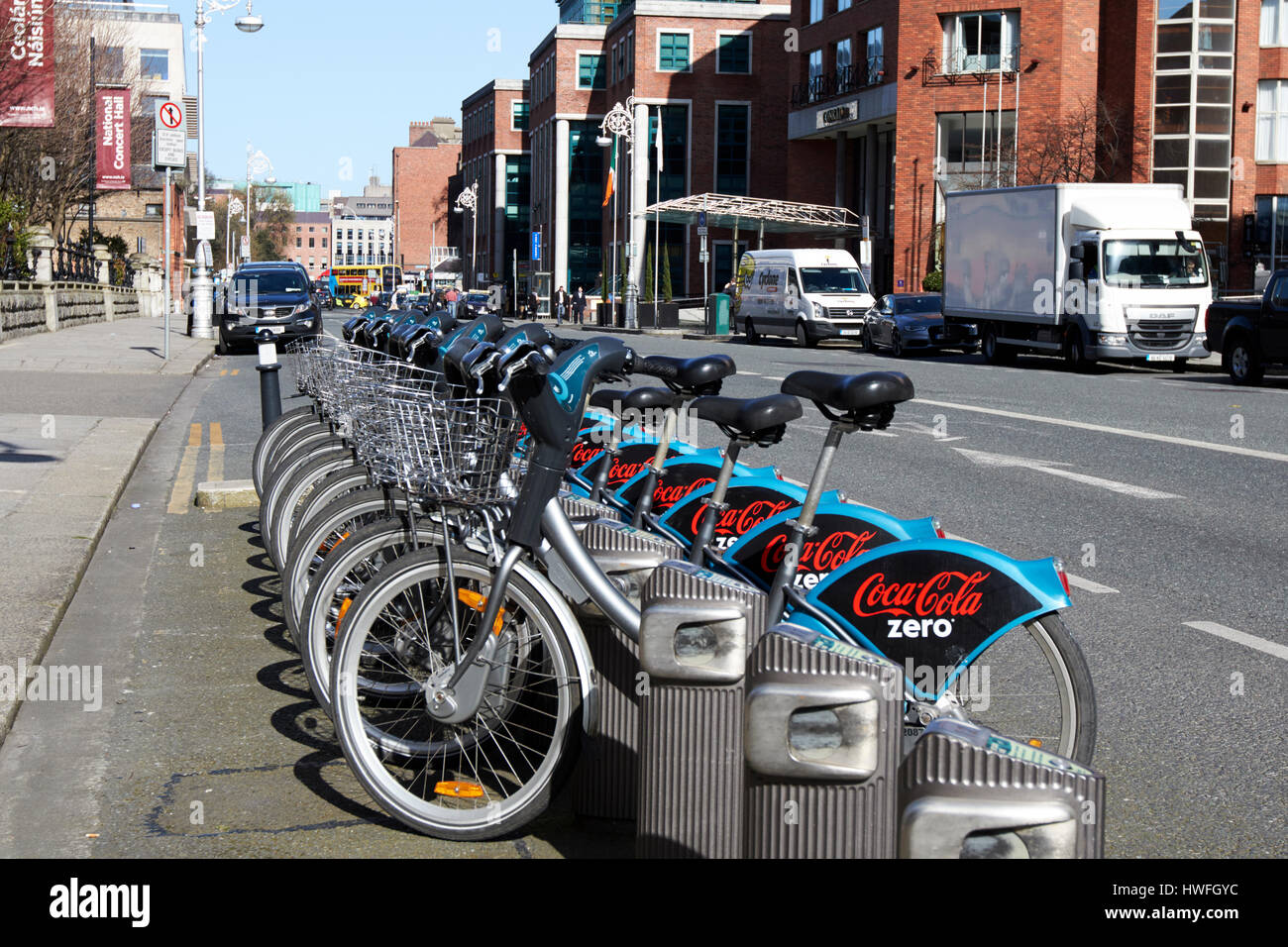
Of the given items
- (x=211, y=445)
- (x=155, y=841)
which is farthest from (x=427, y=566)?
(x=211, y=445)

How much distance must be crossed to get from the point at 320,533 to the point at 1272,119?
54.1m

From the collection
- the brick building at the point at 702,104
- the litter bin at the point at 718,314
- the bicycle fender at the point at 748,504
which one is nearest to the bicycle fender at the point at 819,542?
the bicycle fender at the point at 748,504

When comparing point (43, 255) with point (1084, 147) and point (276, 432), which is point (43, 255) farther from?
point (1084, 147)

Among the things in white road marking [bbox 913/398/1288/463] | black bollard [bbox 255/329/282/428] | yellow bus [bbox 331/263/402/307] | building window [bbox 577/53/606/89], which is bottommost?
white road marking [bbox 913/398/1288/463]

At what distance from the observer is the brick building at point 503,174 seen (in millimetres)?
108000

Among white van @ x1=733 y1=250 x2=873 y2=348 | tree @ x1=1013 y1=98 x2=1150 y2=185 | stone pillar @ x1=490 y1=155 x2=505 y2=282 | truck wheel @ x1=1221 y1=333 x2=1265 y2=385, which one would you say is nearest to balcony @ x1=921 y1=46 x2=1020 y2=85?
tree @ x1=1013 y1=98 x2=1150 y2=185

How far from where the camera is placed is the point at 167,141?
26922 millimetres

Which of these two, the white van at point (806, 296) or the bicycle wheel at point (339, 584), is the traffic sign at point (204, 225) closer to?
the white van at point (806, 296)

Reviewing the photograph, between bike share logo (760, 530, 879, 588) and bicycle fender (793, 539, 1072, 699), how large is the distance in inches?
13.1

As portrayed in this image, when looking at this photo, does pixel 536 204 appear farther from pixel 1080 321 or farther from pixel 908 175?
pixel 1080 321

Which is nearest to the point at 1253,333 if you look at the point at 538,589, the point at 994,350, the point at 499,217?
the point at 994,350

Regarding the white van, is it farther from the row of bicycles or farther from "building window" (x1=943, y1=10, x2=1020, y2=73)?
the row of bicycles

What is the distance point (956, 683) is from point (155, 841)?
2224 mm

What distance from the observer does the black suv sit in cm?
3095
